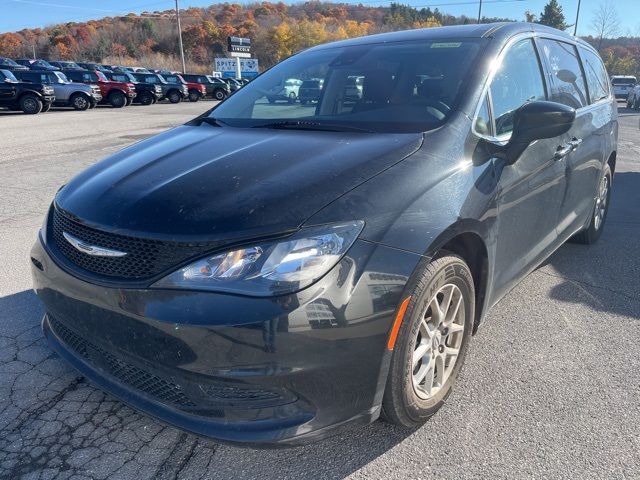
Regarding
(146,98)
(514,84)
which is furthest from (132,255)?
(146,98)

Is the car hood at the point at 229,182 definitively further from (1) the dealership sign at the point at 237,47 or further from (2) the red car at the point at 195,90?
(1) the dealership sign at the point at 237,47

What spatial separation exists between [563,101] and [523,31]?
24.7 inches

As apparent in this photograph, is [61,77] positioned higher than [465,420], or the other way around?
[61,77]

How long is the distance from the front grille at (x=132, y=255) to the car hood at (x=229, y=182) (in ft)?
0.11

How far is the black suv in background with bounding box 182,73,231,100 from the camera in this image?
113ft

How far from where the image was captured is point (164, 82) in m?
30.6

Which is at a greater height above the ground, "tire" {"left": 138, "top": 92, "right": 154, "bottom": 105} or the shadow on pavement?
the shadow on pavement

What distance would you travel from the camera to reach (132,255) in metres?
1.96

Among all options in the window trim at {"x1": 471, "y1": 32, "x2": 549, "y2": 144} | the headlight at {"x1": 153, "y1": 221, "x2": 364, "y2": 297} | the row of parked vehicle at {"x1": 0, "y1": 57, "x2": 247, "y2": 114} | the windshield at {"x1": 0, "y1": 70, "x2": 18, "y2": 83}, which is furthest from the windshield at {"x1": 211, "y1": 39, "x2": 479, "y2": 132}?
the windshield at {"x1": 0, "y1": 70, "x2": 18, "y2": 83}

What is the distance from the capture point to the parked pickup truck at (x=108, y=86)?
1016 inches

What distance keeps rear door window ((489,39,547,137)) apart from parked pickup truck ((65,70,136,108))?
87.2 ft

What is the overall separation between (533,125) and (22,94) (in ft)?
72.6

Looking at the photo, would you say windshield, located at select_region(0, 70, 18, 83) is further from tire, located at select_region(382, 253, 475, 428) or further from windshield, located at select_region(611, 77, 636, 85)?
windshield, located at select_region(611, 77, 636, 85)

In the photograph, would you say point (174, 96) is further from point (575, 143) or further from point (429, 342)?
point (429, 342)
